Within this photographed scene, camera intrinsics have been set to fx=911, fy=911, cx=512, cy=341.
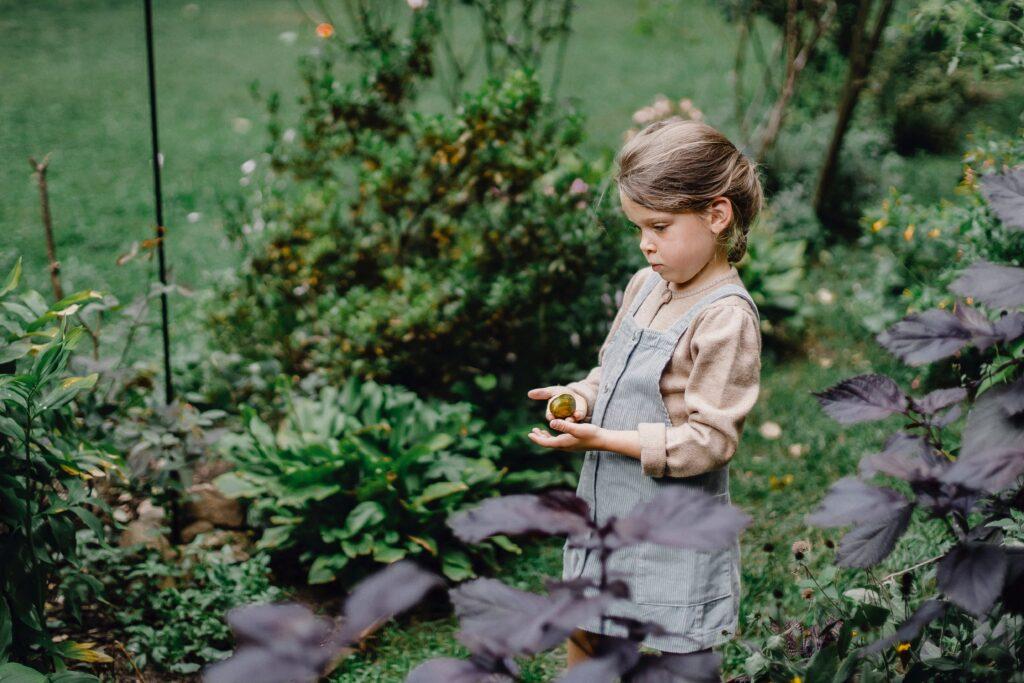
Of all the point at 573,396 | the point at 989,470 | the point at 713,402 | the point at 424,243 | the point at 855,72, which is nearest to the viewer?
the point at 989,470

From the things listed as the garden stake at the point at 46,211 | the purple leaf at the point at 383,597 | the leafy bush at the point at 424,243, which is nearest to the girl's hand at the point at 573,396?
the purple leaf at the point at 383,597

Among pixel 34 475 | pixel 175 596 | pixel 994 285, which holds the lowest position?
pixel 175 596

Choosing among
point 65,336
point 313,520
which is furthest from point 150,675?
point 65,336

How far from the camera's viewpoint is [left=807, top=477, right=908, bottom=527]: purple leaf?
4.44ft

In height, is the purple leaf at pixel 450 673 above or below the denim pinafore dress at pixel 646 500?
above

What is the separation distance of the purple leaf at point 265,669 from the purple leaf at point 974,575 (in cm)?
89

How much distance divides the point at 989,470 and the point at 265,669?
0.99 meters

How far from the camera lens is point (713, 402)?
1.99m

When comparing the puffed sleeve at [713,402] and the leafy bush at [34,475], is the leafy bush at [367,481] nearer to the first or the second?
the leafy bush at [34,475]

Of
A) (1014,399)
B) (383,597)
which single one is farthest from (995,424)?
(383,597)

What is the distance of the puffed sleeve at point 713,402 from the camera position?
197cm

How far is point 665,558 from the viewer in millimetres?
2121

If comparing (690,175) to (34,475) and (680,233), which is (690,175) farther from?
(34,475)

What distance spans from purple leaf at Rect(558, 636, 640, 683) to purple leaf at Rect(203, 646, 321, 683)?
31cm
